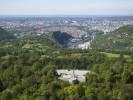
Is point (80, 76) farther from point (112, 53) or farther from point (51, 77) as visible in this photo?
point (112, 53)

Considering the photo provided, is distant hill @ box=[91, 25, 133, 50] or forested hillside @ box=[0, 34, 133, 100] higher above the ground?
forested hillside @ box=[0, 34, 133, 100]

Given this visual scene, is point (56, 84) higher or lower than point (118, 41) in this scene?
higher

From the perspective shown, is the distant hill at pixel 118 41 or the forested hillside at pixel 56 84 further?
the distant hill at pixel 118 41

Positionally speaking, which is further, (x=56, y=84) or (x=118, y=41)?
(x=118, y=41)

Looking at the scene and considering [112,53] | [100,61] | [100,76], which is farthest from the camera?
[112,53]

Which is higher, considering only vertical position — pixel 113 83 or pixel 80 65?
pixel 113 83

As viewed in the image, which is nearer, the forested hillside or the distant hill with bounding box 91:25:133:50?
the forested hillside

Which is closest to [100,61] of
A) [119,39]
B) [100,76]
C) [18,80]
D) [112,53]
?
[112,53]

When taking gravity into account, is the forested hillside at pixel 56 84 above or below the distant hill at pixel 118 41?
above
